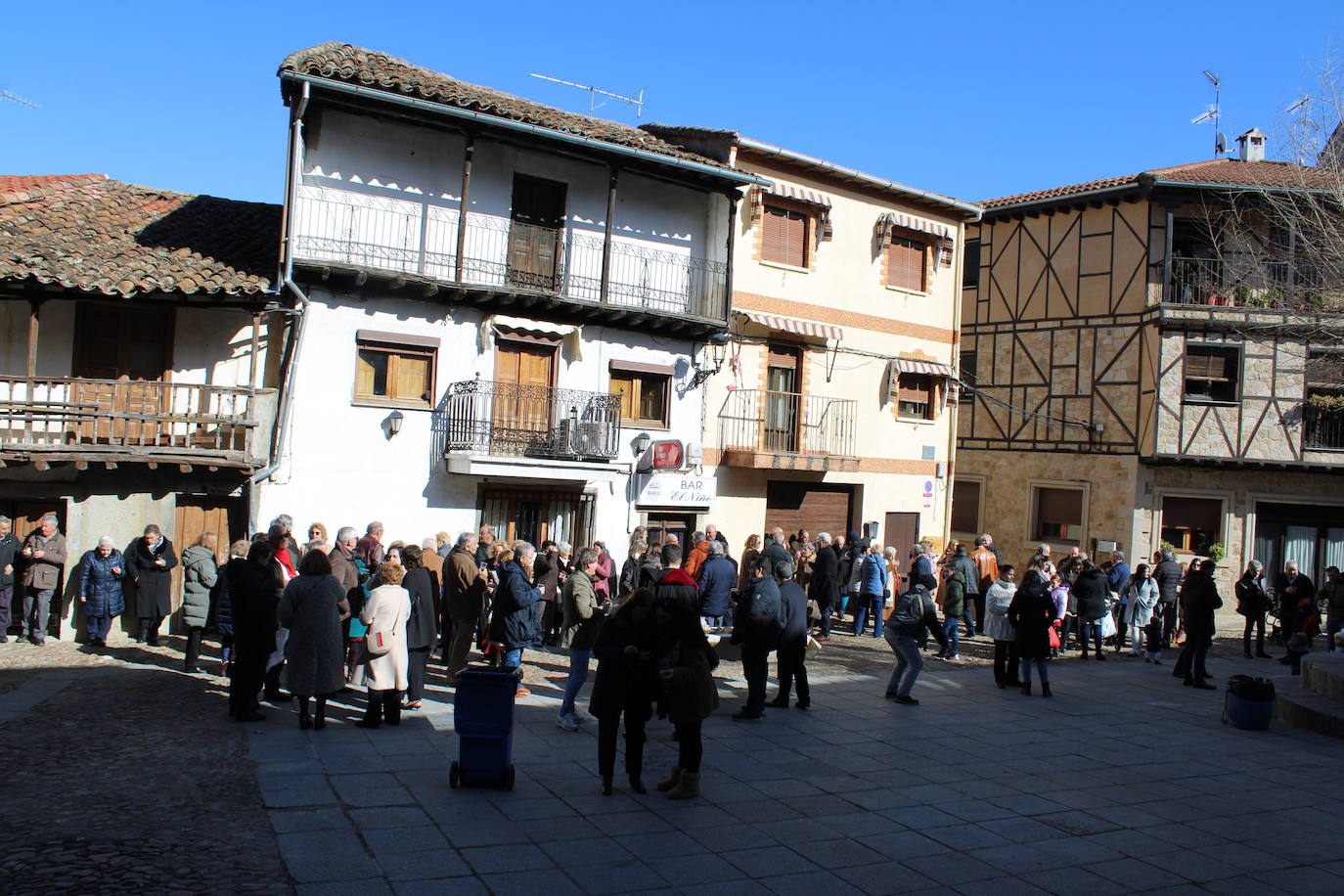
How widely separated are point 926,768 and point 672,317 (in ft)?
34.6

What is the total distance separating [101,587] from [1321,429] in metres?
24.9

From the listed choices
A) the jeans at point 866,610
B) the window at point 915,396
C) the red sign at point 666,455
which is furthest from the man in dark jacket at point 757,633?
the window at point 915,396

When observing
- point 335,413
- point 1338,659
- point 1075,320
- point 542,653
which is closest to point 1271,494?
point 1075,320

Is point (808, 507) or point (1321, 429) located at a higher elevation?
point (1321, 429)

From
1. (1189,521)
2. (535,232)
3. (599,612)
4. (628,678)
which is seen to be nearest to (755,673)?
(599,612)

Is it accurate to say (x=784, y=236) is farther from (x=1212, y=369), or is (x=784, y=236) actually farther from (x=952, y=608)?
(x=1212, y=369)

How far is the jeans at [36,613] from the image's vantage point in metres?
12.9

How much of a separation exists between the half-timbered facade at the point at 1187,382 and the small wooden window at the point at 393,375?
45.9ft

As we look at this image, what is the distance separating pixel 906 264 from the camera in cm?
2208

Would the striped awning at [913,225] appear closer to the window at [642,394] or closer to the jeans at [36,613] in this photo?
the window at [642,394]

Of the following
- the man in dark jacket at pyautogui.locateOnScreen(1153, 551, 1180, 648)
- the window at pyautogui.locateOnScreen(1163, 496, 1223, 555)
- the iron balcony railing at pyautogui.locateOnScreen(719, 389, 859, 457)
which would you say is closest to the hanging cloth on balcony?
the iron balcony railing at pyautogui.locateOnScreen(719, 389, 859, 457)

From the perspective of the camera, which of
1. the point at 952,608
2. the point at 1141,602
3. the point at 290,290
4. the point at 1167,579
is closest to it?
the point at 290,290

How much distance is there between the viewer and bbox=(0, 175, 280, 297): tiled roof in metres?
13.3

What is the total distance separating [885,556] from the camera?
57.5ft
